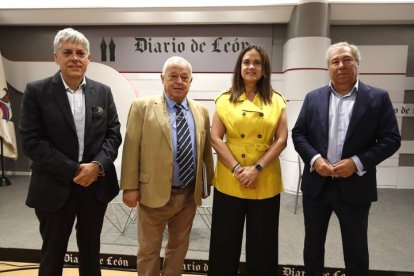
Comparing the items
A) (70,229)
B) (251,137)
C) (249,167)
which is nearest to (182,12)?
(251,137)

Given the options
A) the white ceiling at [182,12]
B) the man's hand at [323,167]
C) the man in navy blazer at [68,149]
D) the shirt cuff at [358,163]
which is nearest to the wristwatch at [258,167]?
the man's hand at [323,167]

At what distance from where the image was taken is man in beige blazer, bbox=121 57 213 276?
1.83m

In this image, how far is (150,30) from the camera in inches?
194

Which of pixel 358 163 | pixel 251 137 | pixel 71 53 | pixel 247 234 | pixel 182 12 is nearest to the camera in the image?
pixel 71 53

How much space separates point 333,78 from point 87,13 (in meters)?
3.94

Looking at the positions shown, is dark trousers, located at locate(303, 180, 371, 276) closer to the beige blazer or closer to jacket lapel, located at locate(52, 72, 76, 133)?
the beige blazer

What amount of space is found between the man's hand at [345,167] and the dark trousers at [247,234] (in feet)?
1.26

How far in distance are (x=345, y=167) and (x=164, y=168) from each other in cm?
101

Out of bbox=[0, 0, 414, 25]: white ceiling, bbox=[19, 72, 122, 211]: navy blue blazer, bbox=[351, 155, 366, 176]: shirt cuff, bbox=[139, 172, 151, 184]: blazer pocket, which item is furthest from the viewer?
bbox=[0, 0, 414, 25]: white ceiling

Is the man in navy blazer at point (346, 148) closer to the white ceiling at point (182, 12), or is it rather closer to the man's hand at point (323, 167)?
the man's hand at point (323, 167)

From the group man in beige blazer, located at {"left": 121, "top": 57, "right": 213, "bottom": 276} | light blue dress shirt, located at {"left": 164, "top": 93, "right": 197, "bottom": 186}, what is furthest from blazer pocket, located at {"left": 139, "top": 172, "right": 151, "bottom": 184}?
light blue dress shirt, located at {"left": 164, "top": 93, "right": 197, "bottom": 186}

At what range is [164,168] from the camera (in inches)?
72.0

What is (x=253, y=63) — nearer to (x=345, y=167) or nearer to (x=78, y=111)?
(x=345, y=167)

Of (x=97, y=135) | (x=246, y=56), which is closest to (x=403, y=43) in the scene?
(x=246, y=56)
